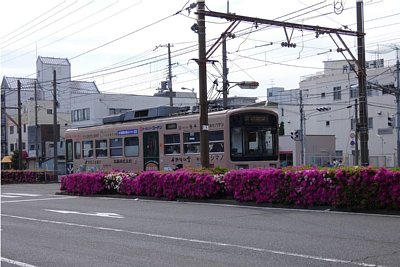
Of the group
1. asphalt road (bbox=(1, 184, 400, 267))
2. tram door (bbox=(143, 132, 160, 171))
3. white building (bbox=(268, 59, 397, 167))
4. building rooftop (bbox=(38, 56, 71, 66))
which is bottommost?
asphalt road (bbox=(1, 184, 400, 267))

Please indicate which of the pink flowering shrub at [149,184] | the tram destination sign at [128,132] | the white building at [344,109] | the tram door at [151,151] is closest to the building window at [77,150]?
the tram destination sign at [128,132]

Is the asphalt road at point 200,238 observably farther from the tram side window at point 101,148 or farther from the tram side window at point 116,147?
the tram side window at point 101,148

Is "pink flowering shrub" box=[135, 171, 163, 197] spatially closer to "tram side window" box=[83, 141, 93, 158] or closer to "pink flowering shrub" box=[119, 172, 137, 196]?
"pink flowering shrub" box=[119, 172, 137, 196]

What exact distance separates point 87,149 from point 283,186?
617 inches

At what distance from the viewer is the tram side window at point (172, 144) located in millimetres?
22625

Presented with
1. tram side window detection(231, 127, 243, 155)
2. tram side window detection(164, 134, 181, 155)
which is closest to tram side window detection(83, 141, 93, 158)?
tram side window detection(164, 134, 181, 155)

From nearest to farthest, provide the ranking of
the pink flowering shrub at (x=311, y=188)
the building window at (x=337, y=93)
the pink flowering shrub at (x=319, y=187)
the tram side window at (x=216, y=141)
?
the pink flowering shrub at (x=319, y=187), the pink flowering shrub at (x=311, y=188), the tram side window at (x=216, y=141), the building window at (x=337, y=93)

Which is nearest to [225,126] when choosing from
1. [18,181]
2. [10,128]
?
[18,181]

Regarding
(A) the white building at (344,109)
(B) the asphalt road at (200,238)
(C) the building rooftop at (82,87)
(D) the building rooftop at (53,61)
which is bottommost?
(B) the asphalt road at (200,238)

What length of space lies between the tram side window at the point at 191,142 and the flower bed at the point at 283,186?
249cm

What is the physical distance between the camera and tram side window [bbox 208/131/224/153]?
20.9 m

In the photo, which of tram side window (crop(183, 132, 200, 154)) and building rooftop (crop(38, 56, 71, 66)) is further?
building rooftop (crop(38, 56, 71, 66))

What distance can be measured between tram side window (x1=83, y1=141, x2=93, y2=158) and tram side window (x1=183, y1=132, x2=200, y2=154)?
26.4ft

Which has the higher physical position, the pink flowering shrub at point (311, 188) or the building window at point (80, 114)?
the building window at point (80, 114)
